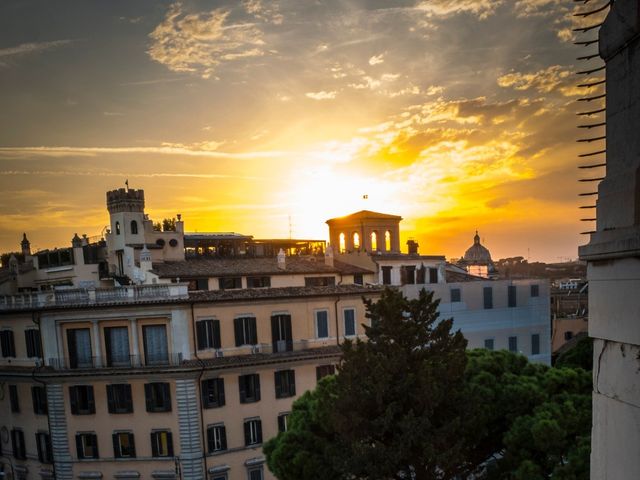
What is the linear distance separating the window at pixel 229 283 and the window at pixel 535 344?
2194 cm

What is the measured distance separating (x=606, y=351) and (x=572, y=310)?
52.8 m

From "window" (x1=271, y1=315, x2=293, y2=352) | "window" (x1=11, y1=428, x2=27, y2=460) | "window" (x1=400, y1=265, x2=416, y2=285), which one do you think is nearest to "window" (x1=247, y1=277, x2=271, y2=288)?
"window" (x1=271, y1=315, x2=293, y2=352)

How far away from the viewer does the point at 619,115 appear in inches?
117

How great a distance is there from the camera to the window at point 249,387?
25.6 meters

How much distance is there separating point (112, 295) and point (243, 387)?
28.9 ft

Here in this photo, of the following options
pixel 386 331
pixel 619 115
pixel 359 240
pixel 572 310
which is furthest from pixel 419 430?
pixel 572 310

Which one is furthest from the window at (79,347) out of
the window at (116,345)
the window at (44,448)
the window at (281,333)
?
the window at (281,333)

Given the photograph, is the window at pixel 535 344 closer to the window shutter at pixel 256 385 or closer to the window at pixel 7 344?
the window shutter at pixel 256 385

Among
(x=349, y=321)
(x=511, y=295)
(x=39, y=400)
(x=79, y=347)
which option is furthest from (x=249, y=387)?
(x=511, y=295)

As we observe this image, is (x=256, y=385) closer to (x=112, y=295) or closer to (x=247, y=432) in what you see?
(x=247, y=432)

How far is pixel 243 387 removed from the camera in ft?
84.1

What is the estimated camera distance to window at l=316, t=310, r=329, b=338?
1094 inches

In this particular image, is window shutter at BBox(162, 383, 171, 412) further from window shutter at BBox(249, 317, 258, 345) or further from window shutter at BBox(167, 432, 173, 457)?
window shutter at BBox(249, 317, 258, 345)

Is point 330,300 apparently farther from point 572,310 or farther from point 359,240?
point 572,310
